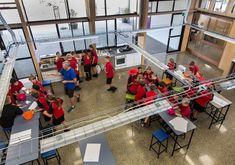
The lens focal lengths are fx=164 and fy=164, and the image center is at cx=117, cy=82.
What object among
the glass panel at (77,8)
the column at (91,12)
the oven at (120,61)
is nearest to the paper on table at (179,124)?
the oven at (120,61)

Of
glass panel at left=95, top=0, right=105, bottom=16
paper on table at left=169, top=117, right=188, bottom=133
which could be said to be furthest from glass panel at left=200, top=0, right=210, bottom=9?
paper on table at left=169, top=117, right=188, bottom=133

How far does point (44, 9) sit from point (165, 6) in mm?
5973

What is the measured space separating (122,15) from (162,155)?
6200 mm

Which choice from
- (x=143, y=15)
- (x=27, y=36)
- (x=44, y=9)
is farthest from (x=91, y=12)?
(x=27, y=36)

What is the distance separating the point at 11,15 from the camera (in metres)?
6.15

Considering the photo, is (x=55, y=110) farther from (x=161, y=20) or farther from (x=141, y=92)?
(x=161, y=20)

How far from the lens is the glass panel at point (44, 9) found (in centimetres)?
648

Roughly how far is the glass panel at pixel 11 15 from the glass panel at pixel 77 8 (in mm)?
2031

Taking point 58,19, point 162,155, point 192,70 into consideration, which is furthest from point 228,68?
point 58,19

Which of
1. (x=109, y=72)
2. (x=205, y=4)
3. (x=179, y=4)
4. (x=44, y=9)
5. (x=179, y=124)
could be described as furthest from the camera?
(x=179, y=4)

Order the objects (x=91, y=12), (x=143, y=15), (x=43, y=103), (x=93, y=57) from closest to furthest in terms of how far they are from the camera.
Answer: (x=43, y=103), (x=91, y=12), (x=93, y=57), (x=143, y=15)

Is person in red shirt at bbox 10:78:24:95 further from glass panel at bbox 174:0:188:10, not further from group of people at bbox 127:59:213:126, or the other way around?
glass panel at bbox 174:0:188:10

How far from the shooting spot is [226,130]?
5.13m

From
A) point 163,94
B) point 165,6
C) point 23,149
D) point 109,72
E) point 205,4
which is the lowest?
point 109,72
